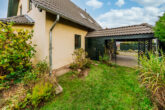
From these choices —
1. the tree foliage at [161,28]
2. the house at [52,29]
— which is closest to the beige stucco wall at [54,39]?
the house at [52,29]

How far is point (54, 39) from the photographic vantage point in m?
4.30

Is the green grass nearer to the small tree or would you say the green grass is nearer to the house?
the small tree

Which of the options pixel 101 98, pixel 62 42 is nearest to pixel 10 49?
pixel 62 42

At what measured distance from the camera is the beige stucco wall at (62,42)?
4346 mm

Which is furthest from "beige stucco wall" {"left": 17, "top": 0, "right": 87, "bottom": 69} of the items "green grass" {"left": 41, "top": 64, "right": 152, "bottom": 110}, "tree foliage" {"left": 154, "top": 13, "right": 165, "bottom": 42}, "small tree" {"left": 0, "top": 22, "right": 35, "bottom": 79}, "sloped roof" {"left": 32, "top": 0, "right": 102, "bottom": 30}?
"tree foliage" {"left": 154, "top": 13, "right": 165, "bottom": 42}

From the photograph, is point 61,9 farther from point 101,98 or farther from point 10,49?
point 101,98

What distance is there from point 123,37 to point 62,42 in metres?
4.59

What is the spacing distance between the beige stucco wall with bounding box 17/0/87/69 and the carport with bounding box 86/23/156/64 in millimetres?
2213

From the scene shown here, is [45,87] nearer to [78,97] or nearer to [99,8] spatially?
[78,97]

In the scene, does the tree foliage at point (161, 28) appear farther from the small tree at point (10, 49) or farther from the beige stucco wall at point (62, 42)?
the small tree at point (10, 49)

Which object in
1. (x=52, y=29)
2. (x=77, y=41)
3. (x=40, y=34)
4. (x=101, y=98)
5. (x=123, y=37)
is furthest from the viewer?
(x=77, y=41)

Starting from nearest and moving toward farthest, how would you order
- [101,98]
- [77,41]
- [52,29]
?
[101,98] → [52,29] → [77,41]

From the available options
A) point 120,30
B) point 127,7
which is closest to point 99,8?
point 127,7

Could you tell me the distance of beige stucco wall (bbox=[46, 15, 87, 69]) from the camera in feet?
14.3
